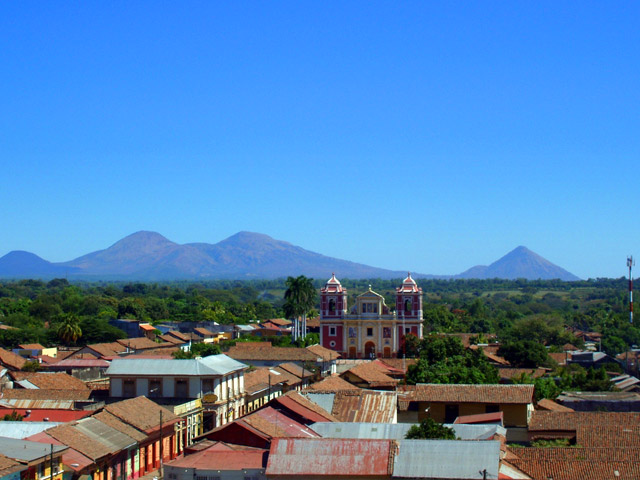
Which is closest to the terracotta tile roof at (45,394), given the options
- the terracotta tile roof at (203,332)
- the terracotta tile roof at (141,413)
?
the terracotta tile roof at (141,413)

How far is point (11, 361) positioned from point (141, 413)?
25012mm

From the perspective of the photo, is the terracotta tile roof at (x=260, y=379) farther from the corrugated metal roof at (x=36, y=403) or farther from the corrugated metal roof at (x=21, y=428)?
the corrugated metal roof at (x=21, y=428)

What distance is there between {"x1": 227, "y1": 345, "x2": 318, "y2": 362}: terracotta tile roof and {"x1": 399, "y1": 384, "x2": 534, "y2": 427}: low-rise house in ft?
78.1

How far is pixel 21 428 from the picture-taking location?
1175 inches

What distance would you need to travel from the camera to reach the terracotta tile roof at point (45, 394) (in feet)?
129

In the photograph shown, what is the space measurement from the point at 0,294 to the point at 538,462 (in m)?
168

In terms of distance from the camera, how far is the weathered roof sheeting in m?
25.0

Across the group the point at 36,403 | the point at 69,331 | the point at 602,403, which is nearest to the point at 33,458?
the point at 36,403

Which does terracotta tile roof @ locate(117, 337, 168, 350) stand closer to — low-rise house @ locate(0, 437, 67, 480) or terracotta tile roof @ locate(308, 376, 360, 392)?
terracotta tile roof @ locate(308, 376, 360, 392)

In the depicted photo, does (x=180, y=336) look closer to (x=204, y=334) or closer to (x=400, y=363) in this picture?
(x=204, y=334)

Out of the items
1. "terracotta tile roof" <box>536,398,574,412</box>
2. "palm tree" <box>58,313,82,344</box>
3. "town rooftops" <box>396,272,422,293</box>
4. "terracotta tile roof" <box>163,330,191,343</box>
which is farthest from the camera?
"terracotta tile roof" <box>163,330,191,343</box>

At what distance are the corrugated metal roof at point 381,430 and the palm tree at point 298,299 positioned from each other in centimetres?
5073

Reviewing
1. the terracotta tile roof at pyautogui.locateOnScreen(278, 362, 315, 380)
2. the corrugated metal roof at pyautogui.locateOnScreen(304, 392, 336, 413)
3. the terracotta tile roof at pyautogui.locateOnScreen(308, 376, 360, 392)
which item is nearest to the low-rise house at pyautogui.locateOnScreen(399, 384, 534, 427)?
the corrugated metal roof at pyautogui.locateOnScreen(304, 392, 336, 413)

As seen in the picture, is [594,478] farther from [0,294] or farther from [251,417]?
[0,294]
